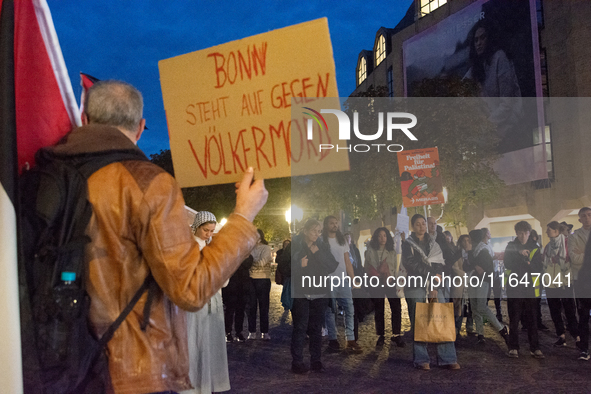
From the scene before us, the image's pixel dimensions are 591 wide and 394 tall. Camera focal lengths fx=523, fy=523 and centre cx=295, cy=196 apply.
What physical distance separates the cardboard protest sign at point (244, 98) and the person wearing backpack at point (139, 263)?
2.00 feet

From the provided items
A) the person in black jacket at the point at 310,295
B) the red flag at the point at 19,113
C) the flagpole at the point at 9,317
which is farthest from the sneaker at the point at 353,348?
the flagpole at the point at 9,317

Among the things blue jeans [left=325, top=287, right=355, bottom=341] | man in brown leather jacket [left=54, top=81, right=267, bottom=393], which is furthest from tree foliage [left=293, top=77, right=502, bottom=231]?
man in brown leather jacket [left=54, top=81, right=267, bottom=393]

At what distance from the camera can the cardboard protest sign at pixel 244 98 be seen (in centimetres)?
209

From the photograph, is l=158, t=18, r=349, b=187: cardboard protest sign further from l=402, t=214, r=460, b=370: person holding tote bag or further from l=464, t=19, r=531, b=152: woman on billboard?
l=464, t=19, r=531, b=152: woman on billboard

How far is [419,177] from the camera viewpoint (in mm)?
11430

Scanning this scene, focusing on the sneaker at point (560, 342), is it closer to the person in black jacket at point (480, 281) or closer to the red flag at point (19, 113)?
the person in black jacket at point (480, 281)

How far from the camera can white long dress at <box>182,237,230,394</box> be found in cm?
522

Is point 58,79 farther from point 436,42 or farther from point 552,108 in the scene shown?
point 436,42

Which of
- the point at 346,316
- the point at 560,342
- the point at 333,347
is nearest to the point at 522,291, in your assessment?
the point at 560,342

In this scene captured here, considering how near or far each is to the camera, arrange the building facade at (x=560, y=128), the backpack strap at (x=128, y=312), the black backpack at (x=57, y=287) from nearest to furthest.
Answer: the black backpack at (x=57, y=287) < the backpack strap at (x=128, y=312) < the building facade at (x=560, y=128)

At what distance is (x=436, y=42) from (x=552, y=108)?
8157 millimetres

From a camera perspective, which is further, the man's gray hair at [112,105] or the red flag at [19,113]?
the man's gray hair at [112,105]

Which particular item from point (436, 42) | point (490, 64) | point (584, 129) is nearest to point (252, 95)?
point (584, 129)

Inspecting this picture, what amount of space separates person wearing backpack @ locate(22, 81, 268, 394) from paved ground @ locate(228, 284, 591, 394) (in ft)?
14.9
